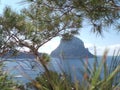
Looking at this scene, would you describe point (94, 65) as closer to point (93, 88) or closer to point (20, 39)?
point (93, 88)

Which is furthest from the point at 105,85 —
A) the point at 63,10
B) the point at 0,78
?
the point at 0,78

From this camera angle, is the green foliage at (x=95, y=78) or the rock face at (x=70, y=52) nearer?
the green foliage at (x=95, y=78)

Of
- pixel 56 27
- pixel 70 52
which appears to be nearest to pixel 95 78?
pixel 70 52

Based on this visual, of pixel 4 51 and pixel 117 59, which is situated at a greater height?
→ pixel 117 59

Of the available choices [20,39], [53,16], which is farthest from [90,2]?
[20,39]

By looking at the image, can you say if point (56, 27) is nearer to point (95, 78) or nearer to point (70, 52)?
point (70, 52)

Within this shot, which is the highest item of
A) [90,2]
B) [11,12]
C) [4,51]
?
[90,2]

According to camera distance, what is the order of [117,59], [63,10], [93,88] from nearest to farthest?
[93,88]
[117,59]
[63,10]

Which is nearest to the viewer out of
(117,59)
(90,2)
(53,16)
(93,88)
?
(93,88)

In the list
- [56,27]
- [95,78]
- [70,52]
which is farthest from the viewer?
[56,27]

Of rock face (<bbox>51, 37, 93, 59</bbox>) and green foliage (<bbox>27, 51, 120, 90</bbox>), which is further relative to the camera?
rock face (<bbox>51, 37, 93, 59</bbox>)

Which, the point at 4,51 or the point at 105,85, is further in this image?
the point at 4,51

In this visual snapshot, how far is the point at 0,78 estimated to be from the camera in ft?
8.59

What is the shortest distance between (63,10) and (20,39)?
1.79 metres
